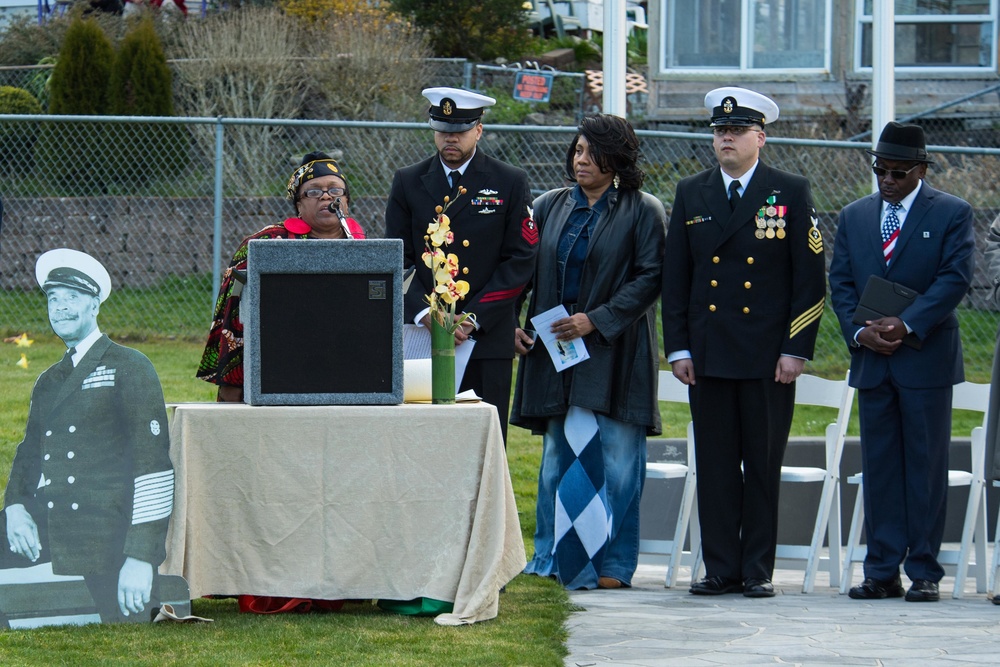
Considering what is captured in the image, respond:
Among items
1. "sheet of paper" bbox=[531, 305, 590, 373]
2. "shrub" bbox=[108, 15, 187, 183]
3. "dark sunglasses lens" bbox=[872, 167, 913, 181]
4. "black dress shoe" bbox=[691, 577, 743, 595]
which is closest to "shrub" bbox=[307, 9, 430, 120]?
"shrub" bbox=[108, 15, 187, 183]

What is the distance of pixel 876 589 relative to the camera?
632 centimetres

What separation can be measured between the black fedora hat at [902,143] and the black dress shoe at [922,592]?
1773 millimetres

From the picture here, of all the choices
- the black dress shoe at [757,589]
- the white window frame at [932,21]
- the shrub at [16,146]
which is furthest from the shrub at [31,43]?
the black dress shoe at [757,589]

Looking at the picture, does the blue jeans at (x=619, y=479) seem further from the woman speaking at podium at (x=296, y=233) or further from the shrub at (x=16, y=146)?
the shrub at (x=16, y=146)

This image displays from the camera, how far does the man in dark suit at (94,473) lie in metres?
5.24

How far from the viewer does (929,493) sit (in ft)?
20.7

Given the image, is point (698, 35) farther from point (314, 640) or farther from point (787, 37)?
point (314, 640)

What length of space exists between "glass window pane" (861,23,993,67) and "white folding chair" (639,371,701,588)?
12.4m

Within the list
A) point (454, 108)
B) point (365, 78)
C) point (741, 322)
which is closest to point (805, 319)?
point (741, 322)

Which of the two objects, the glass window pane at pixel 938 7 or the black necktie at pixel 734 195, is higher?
the glass window pane at pixel 938 7

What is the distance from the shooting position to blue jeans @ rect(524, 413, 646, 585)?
6586 millimetres

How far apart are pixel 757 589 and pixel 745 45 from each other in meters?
12.6

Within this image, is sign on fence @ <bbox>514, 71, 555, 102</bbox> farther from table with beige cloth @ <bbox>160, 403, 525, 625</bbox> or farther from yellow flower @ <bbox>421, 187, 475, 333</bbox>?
table with beige cloth @ <bbox>160, 403, 525, 625</bbox>

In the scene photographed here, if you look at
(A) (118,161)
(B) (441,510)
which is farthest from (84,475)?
(A) (118,161)
